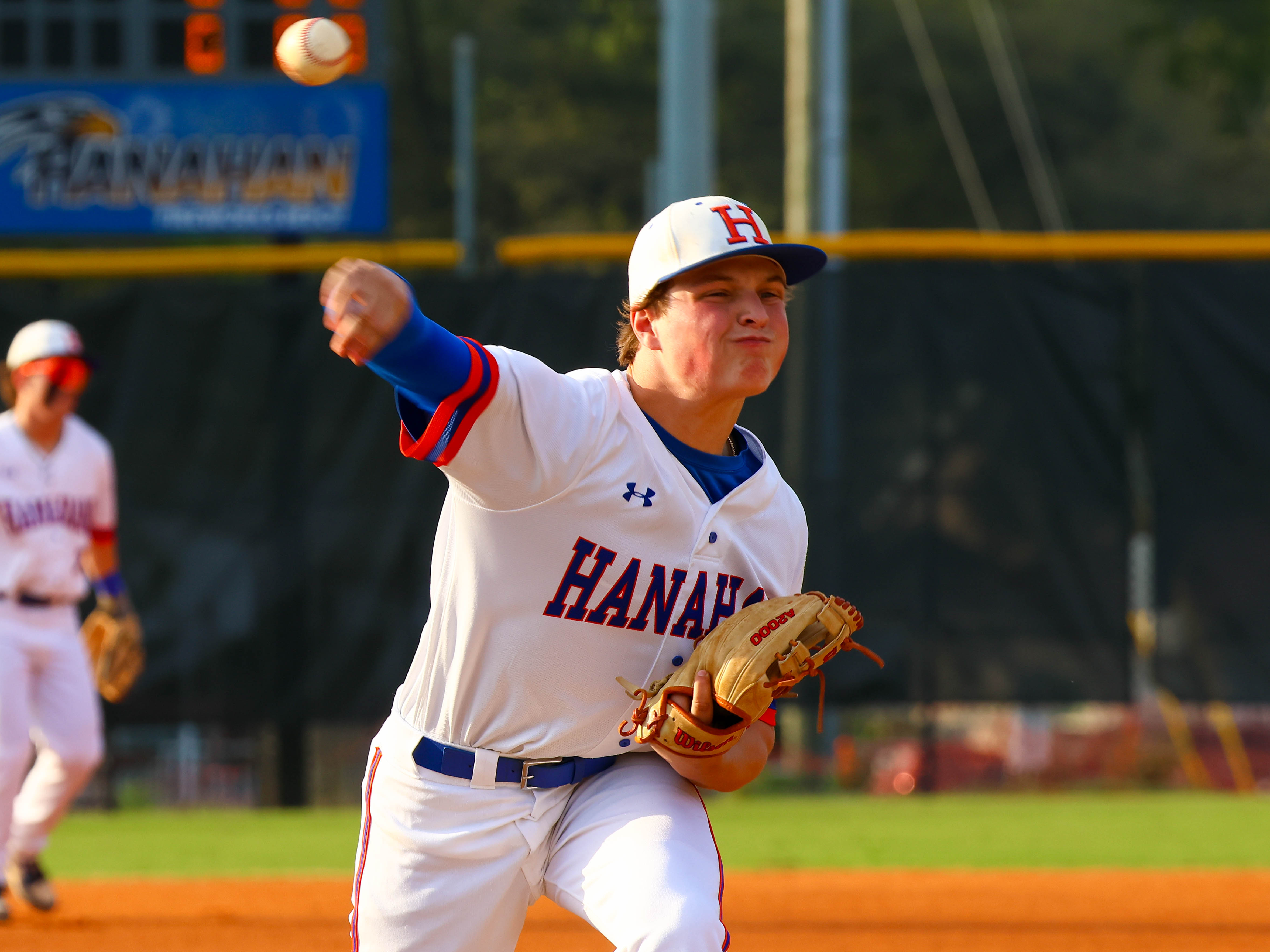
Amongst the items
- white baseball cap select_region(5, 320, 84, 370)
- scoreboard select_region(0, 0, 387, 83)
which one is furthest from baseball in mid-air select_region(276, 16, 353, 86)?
scoreboard select_region(0, 0, 387, 83)

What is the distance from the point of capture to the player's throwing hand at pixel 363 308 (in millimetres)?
2445

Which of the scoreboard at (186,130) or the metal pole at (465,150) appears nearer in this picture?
the scoreboard at (186,130)

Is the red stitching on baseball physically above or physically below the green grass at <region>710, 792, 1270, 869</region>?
above

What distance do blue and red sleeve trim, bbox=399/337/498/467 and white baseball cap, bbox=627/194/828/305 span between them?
450mm

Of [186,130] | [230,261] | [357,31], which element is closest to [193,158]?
[186,130]

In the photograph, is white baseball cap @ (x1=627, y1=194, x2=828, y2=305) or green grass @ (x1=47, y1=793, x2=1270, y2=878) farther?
green grass @ (x1=47, y1=793, x2=1270, y2=878)

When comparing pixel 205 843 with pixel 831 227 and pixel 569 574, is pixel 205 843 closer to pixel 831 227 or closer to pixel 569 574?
pixel 569 574

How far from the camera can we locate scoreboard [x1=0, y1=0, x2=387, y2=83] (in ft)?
30.7

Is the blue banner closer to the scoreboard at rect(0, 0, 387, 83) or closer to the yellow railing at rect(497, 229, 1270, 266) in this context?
the scoreboard at rect(0, 0, 387, 83)

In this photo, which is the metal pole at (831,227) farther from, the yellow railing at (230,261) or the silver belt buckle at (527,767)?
the silver belt buckle at (527,767)

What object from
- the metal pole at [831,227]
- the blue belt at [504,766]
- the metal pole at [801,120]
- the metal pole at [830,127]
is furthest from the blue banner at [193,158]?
the blue belt at [504,766]

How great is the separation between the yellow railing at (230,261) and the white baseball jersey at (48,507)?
2.65 meters

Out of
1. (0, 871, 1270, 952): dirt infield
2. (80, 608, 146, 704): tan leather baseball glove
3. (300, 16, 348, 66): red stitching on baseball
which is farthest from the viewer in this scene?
(80, 608, 146, 704): tan leather baseball glove

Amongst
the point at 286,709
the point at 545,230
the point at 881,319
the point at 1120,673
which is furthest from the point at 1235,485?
the point at 545,230
